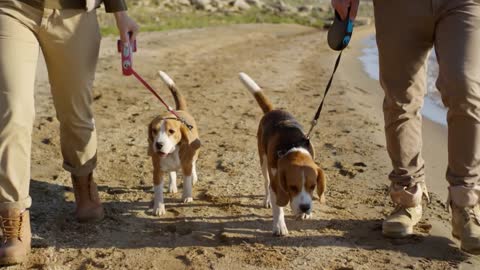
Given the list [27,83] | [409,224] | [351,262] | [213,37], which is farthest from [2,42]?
[213,37]

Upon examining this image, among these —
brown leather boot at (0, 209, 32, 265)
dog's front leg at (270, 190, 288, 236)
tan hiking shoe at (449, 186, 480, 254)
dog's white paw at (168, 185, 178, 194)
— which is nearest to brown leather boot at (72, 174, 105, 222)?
brown leather boot at (0, 209, 32, 265)

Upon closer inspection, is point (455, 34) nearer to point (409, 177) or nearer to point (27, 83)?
point (409, 177)

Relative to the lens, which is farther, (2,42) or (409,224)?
(409,224)

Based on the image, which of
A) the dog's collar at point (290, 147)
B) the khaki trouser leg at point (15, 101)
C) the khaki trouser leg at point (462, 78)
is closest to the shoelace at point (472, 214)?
the khaki trouser leg at point (462, 78)

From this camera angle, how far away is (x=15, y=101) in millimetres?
3838

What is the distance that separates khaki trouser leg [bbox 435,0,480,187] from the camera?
3.91m

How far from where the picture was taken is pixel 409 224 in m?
4.45

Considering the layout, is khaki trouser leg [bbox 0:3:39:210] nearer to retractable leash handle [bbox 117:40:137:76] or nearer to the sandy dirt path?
the sandy dirt path

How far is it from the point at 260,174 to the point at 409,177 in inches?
70.2

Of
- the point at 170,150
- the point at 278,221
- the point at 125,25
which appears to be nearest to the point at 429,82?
the point at 170,150

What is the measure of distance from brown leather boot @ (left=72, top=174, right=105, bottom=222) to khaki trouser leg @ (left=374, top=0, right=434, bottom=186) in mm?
2132

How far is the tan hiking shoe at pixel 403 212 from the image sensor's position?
4422 mm

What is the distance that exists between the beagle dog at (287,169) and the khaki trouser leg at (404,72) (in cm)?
56

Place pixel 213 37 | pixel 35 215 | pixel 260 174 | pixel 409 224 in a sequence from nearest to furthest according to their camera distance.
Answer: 1. pixel 409 224
2. pixel 35 215
3. pixel 260 174
4. pixel 213 37
